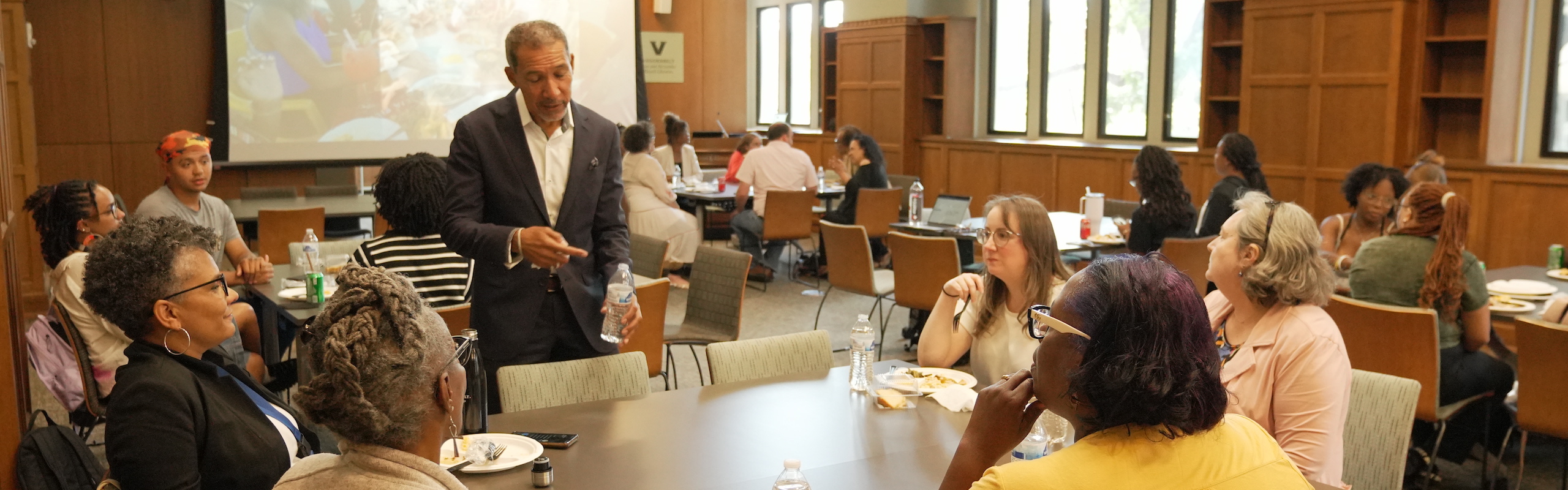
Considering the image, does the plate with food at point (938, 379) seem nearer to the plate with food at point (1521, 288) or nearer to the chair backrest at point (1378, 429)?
the chair backrest at point (1378, 429)

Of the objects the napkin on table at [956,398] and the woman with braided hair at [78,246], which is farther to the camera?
the woman with braided hair at [78,246]

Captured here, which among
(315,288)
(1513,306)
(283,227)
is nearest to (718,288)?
(315,288)

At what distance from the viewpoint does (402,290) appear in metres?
1.42

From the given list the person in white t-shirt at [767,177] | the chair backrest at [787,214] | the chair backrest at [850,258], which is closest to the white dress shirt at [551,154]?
the chair backrest at [850,258]

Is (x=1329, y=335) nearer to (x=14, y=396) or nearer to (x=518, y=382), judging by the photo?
(x=518, y=382)

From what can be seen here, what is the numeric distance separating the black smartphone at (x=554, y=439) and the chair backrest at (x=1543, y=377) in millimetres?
2912

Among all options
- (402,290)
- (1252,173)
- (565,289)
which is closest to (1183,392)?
(402,290)

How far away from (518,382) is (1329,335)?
190 cm

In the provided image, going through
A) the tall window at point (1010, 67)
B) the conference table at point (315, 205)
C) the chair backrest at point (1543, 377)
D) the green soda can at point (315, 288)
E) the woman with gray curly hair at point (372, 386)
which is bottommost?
the chair backrest at point (1543, 377)

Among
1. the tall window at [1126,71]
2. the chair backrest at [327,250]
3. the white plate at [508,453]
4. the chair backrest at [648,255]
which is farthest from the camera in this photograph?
the tall window at [1126,71]

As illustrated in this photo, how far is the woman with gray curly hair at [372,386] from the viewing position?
138cm

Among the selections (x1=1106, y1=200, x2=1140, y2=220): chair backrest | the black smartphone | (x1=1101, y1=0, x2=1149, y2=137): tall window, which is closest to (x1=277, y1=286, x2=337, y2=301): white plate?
the black smartphone

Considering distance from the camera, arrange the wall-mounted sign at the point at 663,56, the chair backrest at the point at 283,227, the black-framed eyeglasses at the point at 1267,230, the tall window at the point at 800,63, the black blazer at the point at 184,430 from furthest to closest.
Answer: the tall window at the point at 800,63 < the wall-mounted sign at the point at 663,56 < the chair backrest at the point at 283,227 < the black-framed eyeglasses at the point at 1267,230 < the black blazer at the point at 184,430

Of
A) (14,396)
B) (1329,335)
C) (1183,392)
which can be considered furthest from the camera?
(14,396)
